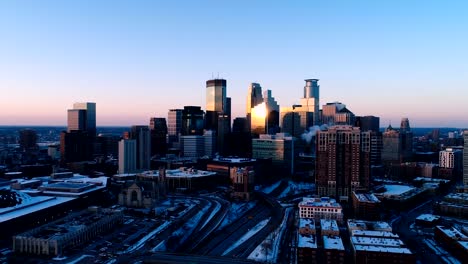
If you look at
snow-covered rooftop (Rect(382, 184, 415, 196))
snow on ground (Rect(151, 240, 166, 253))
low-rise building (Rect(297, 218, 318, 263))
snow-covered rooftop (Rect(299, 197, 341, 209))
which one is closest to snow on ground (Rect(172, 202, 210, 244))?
snow on ground (Rect(151, 240, 166, 253))

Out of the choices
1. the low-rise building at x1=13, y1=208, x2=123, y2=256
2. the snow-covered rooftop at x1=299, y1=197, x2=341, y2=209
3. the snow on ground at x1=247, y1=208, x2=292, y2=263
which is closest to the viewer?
the snow on ground at x1=247, y1=208, x2=292, y2=263

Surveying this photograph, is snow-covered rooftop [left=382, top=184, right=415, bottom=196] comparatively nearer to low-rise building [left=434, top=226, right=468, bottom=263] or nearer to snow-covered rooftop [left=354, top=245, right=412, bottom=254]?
low-rise building [left=434, top=226, right=468, bottom=263]

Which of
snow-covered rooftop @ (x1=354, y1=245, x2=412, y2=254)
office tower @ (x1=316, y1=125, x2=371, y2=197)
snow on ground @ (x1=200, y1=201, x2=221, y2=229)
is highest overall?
office tower @ (x1=316, y1=125, x2=371, y2=197)

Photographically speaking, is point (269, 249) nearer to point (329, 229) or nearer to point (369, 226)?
point (329, 229)

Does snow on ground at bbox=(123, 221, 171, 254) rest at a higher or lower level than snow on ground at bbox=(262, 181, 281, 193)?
lower

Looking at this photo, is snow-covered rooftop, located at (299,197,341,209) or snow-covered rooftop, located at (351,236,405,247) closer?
snow-covered rooftop, located at (351,236,405,247)

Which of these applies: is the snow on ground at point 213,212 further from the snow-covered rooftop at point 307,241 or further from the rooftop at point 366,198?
the rooftop at point 366,198

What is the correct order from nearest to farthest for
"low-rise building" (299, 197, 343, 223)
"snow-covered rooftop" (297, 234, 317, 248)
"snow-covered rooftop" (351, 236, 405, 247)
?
"snow-covered rooftop" (297, 234, 317, 248) < "snow-covered rooftop" (351, 236, 405, 247) < "low-rise building" (299, 197, 343, 223)

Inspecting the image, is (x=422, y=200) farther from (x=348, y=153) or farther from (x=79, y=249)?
(x=79, y=249)
